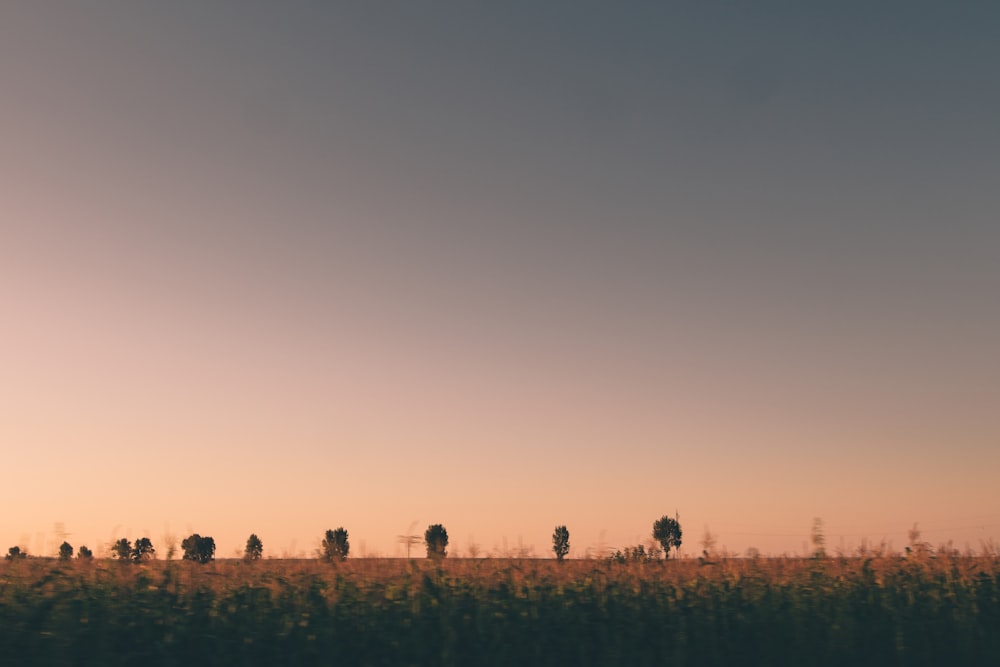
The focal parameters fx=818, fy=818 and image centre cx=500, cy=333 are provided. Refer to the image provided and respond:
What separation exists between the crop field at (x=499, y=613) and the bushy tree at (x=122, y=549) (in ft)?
1.61

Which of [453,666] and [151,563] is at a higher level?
[151,563]

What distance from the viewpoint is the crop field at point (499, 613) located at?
552 inches

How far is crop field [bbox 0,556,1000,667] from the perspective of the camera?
46.0ft

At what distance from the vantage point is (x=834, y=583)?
18875 millimetres

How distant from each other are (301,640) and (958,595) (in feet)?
49.5

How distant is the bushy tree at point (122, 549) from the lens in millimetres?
16516

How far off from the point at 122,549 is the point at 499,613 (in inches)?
305

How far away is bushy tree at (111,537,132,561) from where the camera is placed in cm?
1652

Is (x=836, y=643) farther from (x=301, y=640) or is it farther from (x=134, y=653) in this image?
(x=134, y=653)

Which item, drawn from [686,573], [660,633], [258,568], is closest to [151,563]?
[258,568]

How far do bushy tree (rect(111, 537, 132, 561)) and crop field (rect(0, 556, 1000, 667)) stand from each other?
0.49m

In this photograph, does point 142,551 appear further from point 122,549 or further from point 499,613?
point 499,613

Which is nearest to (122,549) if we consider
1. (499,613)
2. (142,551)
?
(142,551)

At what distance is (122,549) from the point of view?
16.6 m
